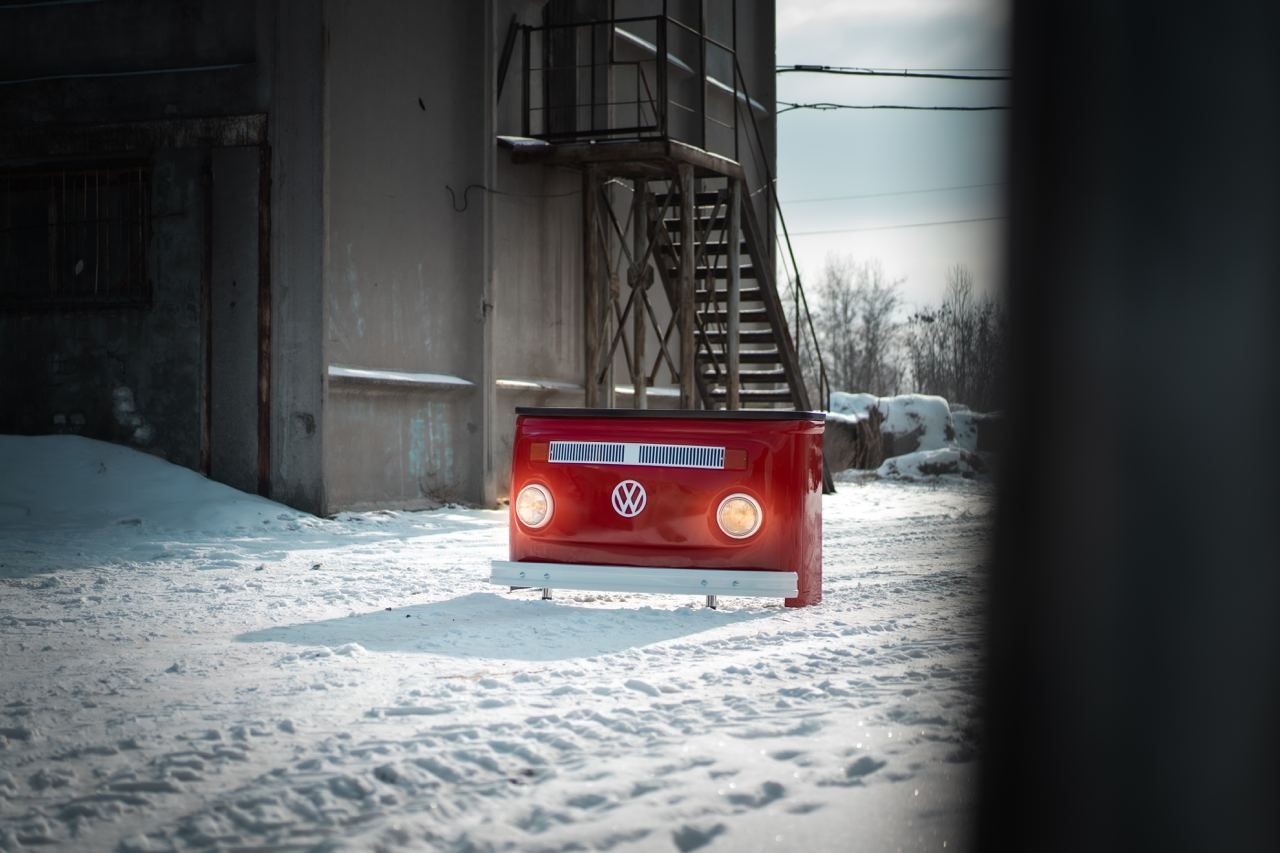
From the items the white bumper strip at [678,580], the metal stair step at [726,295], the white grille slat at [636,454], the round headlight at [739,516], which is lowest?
the white bumper strip at [678,580]

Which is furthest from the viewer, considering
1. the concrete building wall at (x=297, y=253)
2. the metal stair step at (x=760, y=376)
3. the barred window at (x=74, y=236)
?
the metal stair step at (x=760, y=376)

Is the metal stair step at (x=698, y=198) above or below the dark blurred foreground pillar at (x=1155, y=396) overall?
above

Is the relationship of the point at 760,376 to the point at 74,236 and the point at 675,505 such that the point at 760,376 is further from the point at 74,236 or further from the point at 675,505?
the point at 675,505

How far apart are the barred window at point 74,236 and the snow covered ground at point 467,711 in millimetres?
5118

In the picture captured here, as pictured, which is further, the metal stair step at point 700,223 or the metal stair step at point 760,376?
the metal stair step at point 760,376

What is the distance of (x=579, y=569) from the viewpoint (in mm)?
7113

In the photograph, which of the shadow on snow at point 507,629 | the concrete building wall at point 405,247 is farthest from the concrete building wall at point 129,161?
the shadow on snow at point 507,629

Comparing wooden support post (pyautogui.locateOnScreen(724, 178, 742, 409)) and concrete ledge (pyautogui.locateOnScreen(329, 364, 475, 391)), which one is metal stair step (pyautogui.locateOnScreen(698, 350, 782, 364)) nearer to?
wooden support post (pyautogui.locateOnScreen(724, 178, 742, 409))

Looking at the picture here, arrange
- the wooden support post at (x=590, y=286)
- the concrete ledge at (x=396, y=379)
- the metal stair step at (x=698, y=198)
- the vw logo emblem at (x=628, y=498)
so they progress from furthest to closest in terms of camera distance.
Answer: the metal stair step at (x=698, y=198), the wooden support post at (x=590, y=286), the concrete ledge at (x=396, y=379), the vw logo emblem at (x=628, y=498)

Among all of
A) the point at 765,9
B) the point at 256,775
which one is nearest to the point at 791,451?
the point at 256,775

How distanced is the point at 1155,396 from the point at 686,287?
16445mm

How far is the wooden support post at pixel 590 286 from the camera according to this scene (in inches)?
684

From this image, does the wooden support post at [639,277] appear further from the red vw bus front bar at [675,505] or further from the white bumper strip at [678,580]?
the white bumper strip at [678,580]

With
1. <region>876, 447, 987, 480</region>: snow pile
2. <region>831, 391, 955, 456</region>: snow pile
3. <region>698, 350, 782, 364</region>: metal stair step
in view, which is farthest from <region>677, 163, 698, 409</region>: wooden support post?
<region>831, 391, 955, 456</region>: snow pile
